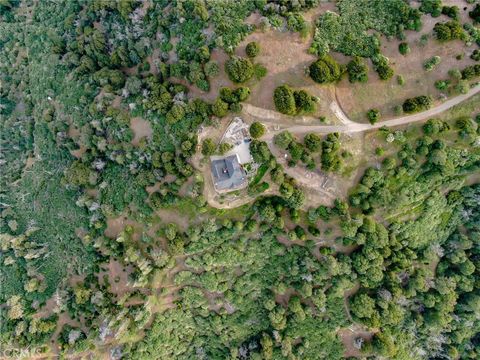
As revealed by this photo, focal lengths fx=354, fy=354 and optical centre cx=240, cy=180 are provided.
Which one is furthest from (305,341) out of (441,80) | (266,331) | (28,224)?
(28,224)

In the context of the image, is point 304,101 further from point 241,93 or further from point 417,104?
point 417,104

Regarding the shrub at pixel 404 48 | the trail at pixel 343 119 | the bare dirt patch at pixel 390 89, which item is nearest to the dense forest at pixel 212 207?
the trail at pixel 343 119

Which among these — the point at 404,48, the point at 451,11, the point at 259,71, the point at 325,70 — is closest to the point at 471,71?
the point at 451,11

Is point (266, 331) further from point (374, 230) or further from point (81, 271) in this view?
point (81, 271)

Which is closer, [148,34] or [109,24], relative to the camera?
[148,34]

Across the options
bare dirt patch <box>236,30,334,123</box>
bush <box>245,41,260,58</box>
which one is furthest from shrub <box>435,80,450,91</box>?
bush <box>245,41,260,58</box>

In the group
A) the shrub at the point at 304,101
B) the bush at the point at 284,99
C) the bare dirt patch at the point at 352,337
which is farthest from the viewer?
Answer: the bare dirt patch at the point at 352,337

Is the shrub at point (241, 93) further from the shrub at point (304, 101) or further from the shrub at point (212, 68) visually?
the shrub at point (304, 101)
